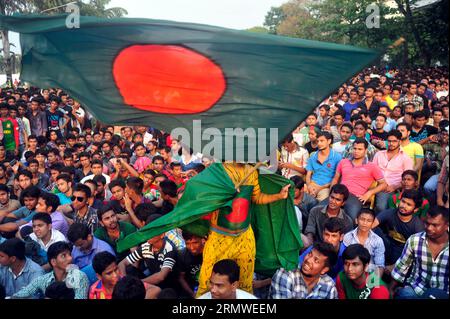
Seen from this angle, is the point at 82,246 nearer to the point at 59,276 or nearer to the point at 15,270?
the point at 59,276

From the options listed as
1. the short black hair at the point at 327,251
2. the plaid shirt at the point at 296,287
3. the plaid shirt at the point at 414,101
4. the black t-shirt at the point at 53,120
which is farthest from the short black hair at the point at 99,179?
the plaid shirt at the point at 414,101

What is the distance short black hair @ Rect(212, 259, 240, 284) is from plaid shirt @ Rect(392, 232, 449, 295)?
1297mm

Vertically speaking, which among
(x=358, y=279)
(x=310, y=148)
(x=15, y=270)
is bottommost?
(x=15, y=270)

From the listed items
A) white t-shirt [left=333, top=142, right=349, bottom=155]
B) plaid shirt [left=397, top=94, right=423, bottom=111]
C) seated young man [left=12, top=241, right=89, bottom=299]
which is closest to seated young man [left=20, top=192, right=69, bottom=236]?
seated young man [left=12, top=241, right=89, bottom=299]

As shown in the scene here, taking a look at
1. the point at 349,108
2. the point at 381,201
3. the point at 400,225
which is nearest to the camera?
the point at 400,225

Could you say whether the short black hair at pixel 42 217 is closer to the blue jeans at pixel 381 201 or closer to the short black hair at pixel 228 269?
the short black hair at pixel 228 269

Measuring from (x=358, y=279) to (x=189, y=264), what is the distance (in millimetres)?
1384

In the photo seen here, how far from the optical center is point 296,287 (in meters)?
3.54

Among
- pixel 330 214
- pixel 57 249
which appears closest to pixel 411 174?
pixel 330 214

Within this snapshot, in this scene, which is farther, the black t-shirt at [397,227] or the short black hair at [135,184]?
the short black hair at [135,184]

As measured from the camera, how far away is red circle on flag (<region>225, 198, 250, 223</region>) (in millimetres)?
3435

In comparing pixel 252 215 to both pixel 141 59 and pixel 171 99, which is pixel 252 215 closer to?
pixel 171 99

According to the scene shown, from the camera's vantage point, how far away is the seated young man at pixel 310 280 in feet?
11.5

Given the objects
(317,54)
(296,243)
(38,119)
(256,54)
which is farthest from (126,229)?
(38,119)
